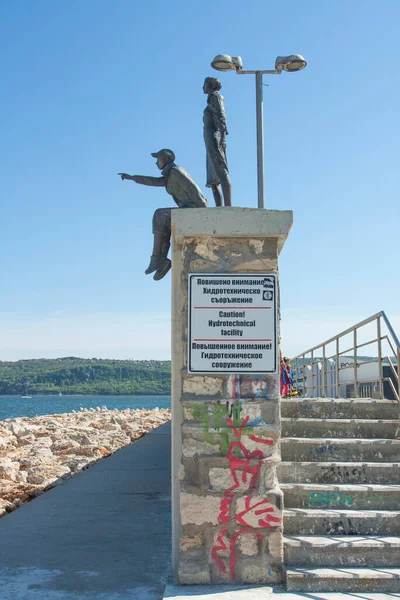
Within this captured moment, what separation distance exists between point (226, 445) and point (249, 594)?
100cm

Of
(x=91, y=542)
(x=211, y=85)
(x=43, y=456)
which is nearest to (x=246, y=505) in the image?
(x=91, y=542)

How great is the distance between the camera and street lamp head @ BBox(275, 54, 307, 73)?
6723 millimetres

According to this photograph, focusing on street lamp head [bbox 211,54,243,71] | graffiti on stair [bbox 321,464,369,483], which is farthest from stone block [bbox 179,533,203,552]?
street lamp head [bbox 211,54,243,71]

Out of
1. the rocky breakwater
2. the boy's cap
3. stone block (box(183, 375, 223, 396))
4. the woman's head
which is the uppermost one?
the woman's head

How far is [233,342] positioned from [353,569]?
6.01ft

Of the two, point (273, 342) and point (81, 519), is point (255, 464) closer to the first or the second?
point (273, 342)

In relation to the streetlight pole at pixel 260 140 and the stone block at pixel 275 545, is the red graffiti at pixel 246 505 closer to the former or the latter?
the stone block at pixel 275 545

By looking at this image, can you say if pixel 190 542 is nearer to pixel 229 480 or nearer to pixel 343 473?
pixel 229 480

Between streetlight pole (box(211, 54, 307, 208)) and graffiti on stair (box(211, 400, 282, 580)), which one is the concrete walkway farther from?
streetlight pole (box(211, 54, 307, 208))

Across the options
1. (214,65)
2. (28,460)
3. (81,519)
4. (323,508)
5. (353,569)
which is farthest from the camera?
(28,460)

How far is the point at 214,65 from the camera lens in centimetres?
669

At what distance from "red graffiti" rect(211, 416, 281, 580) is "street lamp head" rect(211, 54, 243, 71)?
11.9 ft

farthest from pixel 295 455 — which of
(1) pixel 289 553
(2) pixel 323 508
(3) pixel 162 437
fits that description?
(3) pixel 162 437

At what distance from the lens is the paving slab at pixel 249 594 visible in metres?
4.51
